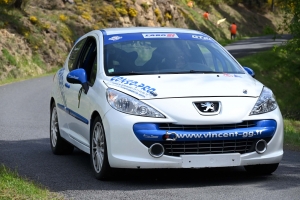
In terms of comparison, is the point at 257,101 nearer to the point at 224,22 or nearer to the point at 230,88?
the point at 230,88

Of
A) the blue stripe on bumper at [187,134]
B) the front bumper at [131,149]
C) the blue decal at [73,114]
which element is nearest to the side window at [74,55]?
the blue decal at [73,114]

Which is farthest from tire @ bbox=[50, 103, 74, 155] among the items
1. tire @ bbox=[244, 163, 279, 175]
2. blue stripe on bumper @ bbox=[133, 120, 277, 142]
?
blue stripe on bumper @ bbox=[133, 120, 277, 142]

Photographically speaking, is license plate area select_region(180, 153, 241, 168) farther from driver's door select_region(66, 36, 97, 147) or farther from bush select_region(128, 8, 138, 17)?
bush select_region(128, 8, 138, 17)

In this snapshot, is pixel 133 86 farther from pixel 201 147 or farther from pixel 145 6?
pixel 145 6

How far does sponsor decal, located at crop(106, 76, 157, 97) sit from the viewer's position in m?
8.33

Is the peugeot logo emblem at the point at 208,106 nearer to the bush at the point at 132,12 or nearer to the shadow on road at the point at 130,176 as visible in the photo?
the shadow on road at the point at 130,176

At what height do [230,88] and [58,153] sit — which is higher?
[230,88]

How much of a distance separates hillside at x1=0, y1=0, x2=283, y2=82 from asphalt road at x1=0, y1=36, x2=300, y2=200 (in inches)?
757

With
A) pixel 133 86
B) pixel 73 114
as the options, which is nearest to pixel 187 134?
pixel 133 86

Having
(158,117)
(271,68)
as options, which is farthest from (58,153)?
(271,68)

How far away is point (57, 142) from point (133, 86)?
9.03 ft

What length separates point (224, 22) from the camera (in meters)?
69.3

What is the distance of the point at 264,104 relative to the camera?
27.9ft

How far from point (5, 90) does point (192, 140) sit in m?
16.6
